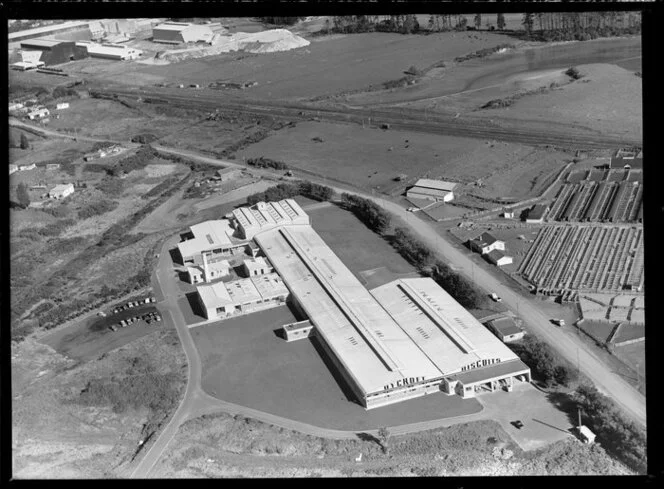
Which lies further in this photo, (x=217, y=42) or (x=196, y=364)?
(x=217, y=42)

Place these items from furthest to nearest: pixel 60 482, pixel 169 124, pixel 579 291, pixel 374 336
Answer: pixel 169 124 < pixel 579 291 < pixel 374 336 < pixel 60 482

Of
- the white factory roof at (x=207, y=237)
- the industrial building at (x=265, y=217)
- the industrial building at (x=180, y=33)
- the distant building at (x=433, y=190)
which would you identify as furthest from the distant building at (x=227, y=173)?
the industrial building at (x=180, y=33)

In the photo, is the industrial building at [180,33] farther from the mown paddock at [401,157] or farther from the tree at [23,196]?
the tree at [23,196]

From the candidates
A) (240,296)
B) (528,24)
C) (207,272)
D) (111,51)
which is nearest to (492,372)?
(240,296)

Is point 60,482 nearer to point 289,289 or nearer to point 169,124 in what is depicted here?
point 289,289

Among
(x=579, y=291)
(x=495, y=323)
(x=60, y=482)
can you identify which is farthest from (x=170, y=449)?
(x=579, y=291)

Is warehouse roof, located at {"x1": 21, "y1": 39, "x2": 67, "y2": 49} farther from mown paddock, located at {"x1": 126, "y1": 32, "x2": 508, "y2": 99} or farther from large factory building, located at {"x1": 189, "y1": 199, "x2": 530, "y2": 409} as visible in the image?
large factory building, located at {"x1": 189, "y1": 199, "x2": 530, "y2": 409}

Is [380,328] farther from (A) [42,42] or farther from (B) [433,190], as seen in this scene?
(A) [42,42]
